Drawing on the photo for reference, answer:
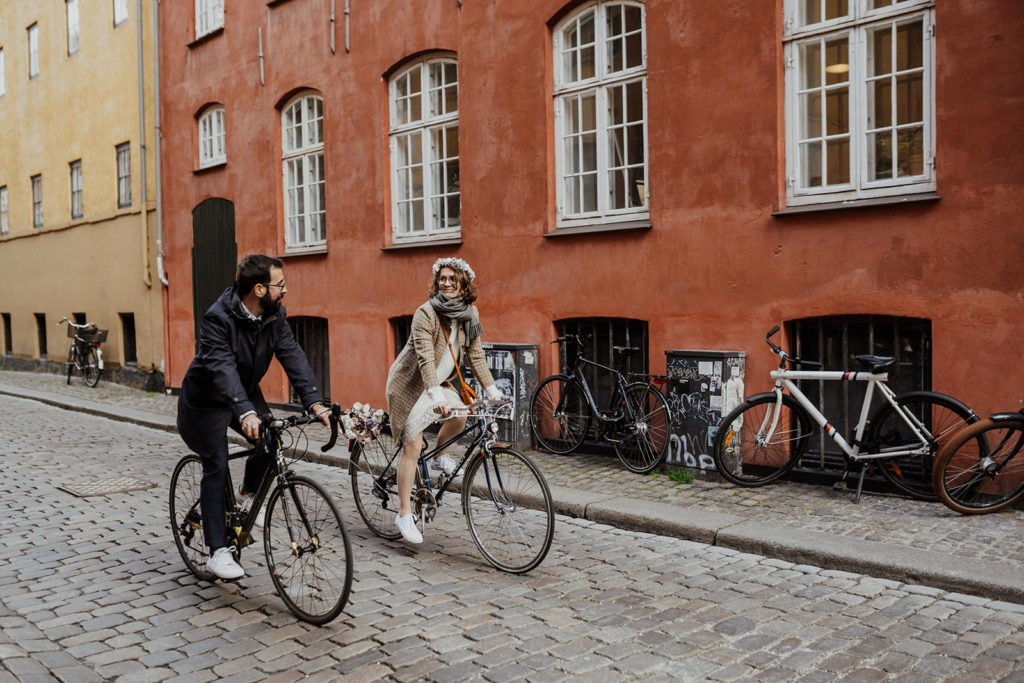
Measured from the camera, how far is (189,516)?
17.9ft

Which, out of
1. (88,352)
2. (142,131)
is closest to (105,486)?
(142,131)

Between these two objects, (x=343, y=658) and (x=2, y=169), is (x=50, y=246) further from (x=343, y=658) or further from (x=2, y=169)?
(x=343, y=658)

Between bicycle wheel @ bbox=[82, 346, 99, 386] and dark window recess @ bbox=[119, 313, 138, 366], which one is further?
dark window recess @ bbox=[119, 313, 138, 366]

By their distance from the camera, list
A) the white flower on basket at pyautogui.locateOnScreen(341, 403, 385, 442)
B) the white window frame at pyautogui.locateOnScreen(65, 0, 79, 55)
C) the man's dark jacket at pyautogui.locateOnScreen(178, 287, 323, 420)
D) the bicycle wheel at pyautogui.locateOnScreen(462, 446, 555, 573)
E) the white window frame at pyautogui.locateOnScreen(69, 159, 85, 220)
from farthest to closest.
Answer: the white window frame at pyautogui.locateOnScreen(69, 159, 85, 220), the white window frame at pyautogui.locateOnScreen(65, 0, 79, 55), the white flower on basket at pyautogui.locateOnScreen(341, 403, 385, 442), the bicycle wheel at pyautogui.locateOnScreen(462, 446, 555, 573), the man's dark jacket at pyautogui.locateOnScreen(178, 287, 323, 420)

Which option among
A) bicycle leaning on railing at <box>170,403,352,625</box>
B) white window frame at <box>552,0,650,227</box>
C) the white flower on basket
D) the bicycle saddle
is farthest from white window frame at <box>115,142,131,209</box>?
the bicycle saddle

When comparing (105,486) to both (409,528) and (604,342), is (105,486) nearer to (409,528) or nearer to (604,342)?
(409,528)

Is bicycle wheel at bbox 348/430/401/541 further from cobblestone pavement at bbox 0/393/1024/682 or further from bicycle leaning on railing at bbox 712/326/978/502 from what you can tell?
bicycle leaning on railing at bbox 712/326/978/502

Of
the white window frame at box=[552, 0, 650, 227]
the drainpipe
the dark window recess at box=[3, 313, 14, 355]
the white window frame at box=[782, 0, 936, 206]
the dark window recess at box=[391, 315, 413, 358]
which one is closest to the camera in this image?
the white window frame at box=[782, 0, 936, 206]

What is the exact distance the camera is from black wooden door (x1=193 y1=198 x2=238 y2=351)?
15.6 m

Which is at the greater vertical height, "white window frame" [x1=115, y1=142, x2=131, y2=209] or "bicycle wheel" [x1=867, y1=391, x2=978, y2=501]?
"white window frame" [x1=115, y1=142, x2=131, y2=209]

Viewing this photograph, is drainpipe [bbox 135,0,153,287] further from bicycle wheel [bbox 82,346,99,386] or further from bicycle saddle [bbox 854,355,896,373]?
bicycle saddle [bbox 854,355,896,373]

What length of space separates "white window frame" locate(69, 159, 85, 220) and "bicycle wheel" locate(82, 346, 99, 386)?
135 inches

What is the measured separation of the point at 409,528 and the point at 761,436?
3.28 m

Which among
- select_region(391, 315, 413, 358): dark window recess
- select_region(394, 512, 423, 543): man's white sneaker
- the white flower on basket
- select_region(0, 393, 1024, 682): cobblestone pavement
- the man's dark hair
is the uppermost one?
the man's dark hair
